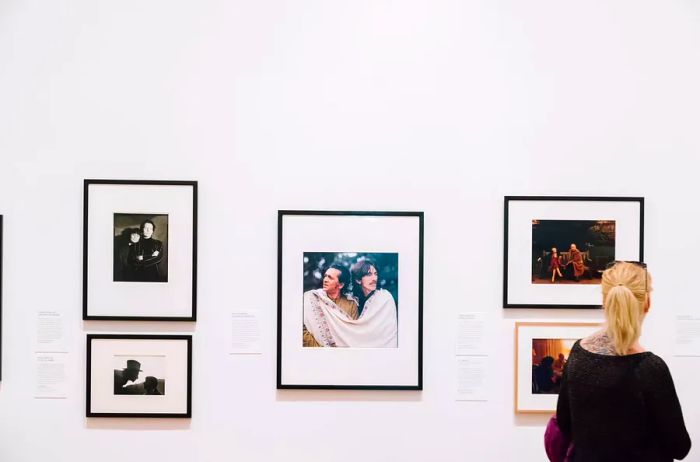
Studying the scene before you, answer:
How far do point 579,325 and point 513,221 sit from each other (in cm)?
54

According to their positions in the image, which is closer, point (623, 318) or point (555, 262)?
point (623, 318)

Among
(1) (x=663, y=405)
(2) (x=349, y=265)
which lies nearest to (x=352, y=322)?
(2) (x=349, y=265)

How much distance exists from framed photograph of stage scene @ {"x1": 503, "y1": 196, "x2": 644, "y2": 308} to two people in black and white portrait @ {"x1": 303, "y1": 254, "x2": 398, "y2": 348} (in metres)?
0.53

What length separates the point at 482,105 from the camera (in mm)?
2598

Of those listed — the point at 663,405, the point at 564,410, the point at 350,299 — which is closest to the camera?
the point at 663,405

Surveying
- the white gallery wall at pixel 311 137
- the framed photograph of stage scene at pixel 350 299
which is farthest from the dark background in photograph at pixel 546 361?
the framed photograph of stage scene at pixel 350 299

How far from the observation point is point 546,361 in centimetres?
258

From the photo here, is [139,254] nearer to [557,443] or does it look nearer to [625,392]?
[557,443]

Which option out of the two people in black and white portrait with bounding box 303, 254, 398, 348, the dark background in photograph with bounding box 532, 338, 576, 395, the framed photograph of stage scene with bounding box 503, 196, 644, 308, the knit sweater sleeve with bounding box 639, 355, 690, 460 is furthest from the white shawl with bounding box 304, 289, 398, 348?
the knit sweater sleeve with bounding box 639, 355, 690, 460

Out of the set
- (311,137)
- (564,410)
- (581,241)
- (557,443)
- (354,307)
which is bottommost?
(557,443)

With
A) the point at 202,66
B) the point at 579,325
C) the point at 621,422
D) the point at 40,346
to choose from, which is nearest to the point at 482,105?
the point at 579,325

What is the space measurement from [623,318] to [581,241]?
826 mm

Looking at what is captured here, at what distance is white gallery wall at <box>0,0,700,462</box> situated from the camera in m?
2.60

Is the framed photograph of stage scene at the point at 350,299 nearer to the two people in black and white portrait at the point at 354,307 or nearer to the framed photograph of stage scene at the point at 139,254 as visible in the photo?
the two people in black and white portrait at the point at 354,307
